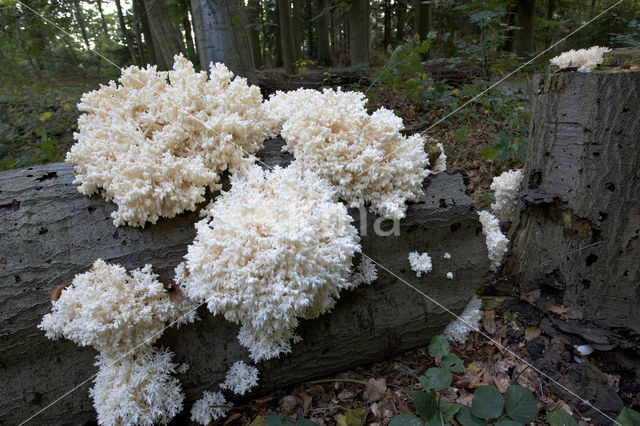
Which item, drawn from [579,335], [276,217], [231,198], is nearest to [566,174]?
[579,335]

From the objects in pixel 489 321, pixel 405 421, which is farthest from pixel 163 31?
pixel 405 421

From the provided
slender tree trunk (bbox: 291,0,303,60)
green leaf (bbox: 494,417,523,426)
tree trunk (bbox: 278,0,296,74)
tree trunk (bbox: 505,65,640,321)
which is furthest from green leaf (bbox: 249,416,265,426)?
slender tree trunk (bbox: 291,0,303,60)

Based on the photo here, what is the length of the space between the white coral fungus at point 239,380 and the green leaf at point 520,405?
4.89 ft

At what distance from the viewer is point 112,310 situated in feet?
6.22

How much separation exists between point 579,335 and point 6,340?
3.76m

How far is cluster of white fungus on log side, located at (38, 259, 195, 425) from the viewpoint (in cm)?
188

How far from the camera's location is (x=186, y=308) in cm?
211

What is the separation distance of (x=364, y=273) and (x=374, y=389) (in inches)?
32.2

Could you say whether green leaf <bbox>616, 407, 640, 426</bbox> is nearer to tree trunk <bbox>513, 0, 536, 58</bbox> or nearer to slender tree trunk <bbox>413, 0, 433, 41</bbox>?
tree trunk <bbox>513, 0, 536, 58</bbox>

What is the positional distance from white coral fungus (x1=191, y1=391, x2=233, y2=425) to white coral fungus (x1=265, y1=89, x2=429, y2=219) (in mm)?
1547

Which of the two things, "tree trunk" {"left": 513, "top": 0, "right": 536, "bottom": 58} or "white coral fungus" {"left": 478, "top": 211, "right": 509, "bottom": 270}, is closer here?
"white coral fungus" {"left": 478, "top": 211, "right": 509, "bottom": 270}

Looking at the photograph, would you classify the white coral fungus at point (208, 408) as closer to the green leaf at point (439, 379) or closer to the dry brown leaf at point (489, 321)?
the green leaf at point (439, 379)

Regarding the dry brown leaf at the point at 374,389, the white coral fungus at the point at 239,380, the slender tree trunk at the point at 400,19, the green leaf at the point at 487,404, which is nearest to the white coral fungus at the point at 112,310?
the white coral fungus at the point at 239,380

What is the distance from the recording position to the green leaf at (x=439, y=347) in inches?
88.1
